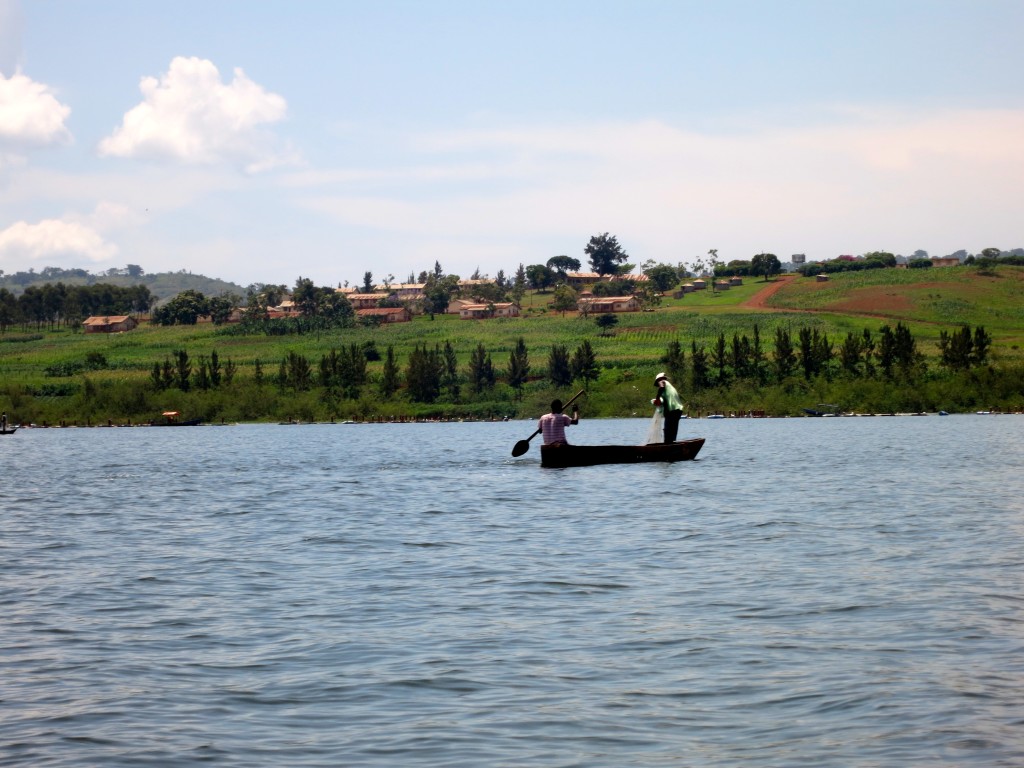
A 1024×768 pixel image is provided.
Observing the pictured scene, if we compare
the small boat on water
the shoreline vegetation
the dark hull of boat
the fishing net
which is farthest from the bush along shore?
the dark hull of boat

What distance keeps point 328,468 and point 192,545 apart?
32.7 m

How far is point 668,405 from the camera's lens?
51.1 metres

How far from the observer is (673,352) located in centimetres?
18162

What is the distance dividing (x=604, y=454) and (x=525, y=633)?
3255cm

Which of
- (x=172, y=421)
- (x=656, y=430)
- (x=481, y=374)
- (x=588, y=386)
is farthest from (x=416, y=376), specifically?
(x=656, y=430)

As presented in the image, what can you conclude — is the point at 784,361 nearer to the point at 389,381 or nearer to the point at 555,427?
the point at 389,381

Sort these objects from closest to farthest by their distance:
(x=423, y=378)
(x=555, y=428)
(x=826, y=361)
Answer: (x=555, y=428)
(x=826, y=361)
(x=423, y=378)

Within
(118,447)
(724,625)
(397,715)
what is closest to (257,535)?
(724,625)

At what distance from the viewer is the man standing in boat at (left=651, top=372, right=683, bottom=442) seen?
50094 mm

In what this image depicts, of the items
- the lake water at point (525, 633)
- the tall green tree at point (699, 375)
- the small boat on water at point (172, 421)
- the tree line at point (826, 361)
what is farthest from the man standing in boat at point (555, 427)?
the small boat on water at point (172, 421)

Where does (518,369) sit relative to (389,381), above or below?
above

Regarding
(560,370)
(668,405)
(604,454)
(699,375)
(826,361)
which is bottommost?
(699,375)

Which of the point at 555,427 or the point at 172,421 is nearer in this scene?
the point at 555,427

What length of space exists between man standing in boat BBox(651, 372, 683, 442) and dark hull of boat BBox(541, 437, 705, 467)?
76cm
